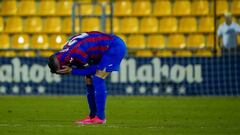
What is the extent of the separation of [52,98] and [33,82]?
1157mm

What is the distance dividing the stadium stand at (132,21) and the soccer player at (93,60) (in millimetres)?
11277

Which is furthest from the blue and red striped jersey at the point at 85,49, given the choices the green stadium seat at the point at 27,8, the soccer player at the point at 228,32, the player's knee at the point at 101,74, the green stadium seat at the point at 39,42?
the green stadium seat at the point at 27,8

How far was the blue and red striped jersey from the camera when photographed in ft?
41.9

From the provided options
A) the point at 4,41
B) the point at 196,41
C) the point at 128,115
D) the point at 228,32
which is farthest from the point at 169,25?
the point at 128,115

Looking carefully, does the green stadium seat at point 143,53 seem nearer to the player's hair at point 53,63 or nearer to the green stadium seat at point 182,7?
the green stadium seat at point 182,7

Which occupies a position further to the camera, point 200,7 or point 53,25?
point 200,7

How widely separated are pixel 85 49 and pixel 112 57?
62 cm

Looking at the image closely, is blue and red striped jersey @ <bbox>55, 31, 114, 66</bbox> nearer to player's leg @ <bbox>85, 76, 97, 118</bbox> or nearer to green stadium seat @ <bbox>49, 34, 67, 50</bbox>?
player's leg @ <bbox>85, 76, 97, 118</bbox>

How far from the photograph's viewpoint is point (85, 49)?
1285cm

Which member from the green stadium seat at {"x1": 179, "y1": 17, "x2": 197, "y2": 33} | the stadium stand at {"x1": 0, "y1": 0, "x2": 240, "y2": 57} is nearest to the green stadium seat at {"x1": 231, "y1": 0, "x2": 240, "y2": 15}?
the stadium stand at {"x1": 0, "y1": 0, "x2": 240, "y2": 57}

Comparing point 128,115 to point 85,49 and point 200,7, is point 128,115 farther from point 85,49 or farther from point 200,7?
point 200,7

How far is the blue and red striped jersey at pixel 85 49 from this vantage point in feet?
41.9

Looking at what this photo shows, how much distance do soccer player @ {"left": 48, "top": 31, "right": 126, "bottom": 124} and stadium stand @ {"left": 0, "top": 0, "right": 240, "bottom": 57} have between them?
11.3m

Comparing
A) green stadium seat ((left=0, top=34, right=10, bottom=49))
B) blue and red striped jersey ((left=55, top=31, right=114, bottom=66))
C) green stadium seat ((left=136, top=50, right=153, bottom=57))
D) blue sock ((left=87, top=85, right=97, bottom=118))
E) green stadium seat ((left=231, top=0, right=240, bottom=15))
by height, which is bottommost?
blue sock ((left=87, top=85, right=97, bottom=118))
